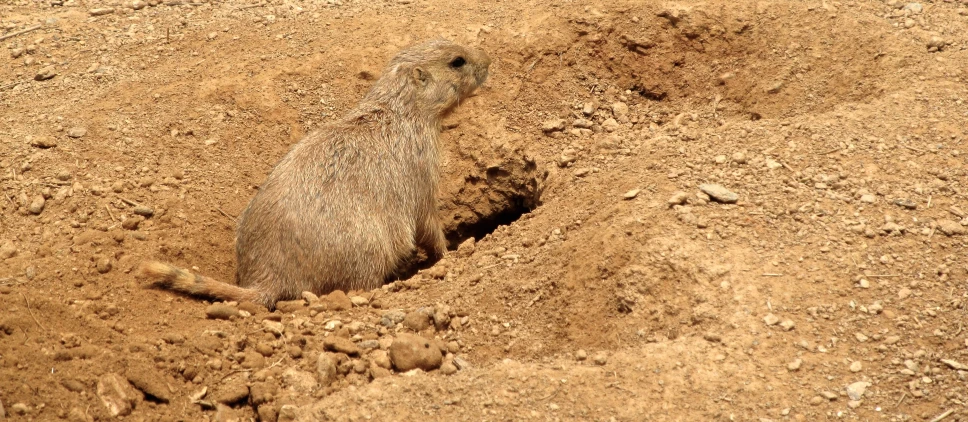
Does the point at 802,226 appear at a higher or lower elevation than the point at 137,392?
higher

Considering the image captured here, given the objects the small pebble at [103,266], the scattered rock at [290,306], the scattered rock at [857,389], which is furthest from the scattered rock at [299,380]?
the scattered rock at [857,389]

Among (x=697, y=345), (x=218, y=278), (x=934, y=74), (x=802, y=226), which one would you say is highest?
(x=934, y=74)

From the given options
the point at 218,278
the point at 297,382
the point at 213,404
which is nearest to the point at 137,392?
the point at 213,404

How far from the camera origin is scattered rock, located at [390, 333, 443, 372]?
4.63 meters

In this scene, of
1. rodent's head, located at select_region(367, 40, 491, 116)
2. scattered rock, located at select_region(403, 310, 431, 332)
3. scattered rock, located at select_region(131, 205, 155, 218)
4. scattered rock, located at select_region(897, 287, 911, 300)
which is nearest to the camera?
scattered rock, located at select_region(897, 287, 911, 300)

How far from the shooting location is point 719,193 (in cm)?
518

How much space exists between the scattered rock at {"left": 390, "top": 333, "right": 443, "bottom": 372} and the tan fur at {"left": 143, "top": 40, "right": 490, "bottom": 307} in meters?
1.46

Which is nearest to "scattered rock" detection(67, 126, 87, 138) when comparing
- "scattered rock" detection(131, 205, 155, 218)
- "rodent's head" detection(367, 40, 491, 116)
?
"scattered rock" detection(131, 205, 155, 218)

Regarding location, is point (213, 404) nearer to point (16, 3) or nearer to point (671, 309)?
point (671, 309)

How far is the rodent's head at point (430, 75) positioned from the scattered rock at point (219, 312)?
232 cm

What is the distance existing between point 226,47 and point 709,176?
4856mm

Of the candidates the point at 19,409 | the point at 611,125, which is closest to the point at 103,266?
the point at 19,409

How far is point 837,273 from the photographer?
4586mm

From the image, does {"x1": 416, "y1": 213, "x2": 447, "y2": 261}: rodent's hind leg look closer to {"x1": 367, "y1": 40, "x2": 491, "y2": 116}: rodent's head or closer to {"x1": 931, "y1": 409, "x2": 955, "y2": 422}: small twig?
{"x1": 367, "y1": 40, "x2": 491, "y2": 116}: rodent's head
